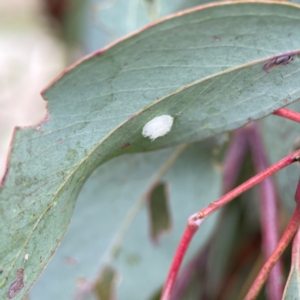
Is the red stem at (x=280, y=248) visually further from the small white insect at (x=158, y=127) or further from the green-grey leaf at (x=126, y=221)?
the green-grey leaf at (x=126, y=221)

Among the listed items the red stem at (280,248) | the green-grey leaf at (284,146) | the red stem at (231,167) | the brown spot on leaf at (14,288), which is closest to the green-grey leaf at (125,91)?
the brown spot on leaf at (14,288)

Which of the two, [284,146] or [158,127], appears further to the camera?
[284,146]

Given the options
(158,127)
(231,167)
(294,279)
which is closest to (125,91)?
(158,127)

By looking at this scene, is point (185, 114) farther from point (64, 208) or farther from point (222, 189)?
point (222, 189)

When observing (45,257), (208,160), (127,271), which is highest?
(45,257)

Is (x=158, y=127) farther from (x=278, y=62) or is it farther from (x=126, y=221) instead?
(x=126, y=221)

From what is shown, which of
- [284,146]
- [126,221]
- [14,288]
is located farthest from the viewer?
[126,221]

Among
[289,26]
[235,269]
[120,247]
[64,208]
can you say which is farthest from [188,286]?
[289,26]
